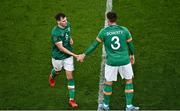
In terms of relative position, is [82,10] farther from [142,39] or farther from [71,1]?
[142,39]

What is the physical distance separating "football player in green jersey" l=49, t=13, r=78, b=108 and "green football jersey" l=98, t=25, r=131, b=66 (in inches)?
39.8

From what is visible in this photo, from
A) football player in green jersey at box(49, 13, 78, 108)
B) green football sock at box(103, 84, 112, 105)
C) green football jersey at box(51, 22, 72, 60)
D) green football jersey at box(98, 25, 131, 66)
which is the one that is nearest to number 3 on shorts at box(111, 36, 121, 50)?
green football jersey at box(98, 25, 131, 66)

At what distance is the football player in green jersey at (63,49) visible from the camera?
519 inches

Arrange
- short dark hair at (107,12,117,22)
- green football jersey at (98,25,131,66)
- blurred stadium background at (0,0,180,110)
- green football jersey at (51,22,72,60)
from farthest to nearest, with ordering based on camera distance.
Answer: blurred stadium background at (0,0,180,110)
green football jersey at (51,22,72,60)
green football jersey at (98,25,131,66)
short dark hair at (107,12,117,22)

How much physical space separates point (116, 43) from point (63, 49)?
1.42m

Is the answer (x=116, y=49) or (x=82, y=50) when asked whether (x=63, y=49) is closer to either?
(x=116, y=49)

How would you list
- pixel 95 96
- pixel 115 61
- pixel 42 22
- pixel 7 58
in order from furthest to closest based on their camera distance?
pixel 42 22 → pixel 7 58 → pixel 95 96 → pixel 115 61

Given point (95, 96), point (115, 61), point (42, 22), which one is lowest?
point (95, 96)

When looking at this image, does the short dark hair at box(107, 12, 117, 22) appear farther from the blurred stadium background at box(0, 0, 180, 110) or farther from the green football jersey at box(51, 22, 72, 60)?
the blurred stadium background at box(0, 0, 180, 110)

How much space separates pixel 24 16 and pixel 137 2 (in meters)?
3.73

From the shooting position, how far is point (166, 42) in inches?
638

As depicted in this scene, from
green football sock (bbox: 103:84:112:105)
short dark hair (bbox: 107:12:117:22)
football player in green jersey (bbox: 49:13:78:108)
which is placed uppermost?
short dark hair (bbox: 107:12:117:22)

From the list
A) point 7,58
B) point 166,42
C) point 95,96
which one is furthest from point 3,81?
point 166,42

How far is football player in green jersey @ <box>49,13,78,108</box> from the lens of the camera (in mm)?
13180
